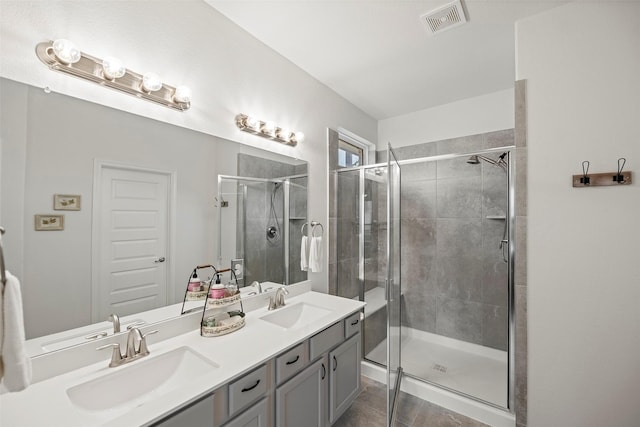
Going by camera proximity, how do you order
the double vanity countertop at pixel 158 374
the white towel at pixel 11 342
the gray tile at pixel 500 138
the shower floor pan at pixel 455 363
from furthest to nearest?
1. the gray tile at pixel 500 138
2. the shower floor pan at pixel 455 363
3. the double vanity countertop at pixel 158 374
4. the white towel at pixel 11 342

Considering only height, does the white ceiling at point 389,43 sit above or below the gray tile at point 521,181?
above

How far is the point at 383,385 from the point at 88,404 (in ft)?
6.98

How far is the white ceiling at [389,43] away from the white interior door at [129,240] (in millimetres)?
1224

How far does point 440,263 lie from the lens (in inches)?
118

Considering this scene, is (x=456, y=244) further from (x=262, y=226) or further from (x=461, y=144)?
(x=262, y=226)

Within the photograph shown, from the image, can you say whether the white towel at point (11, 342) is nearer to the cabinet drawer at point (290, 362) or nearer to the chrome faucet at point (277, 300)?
the cabinet drawer at point (290, 362)

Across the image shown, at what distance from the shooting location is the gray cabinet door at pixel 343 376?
1626 millimetres

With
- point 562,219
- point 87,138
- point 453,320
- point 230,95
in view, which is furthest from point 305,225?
point 453,320

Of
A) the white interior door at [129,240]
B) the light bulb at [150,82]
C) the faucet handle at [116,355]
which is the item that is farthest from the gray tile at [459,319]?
the light bulb at [150,82]

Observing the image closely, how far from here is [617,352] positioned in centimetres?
146

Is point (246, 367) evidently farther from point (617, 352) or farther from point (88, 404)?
point (617, 352)

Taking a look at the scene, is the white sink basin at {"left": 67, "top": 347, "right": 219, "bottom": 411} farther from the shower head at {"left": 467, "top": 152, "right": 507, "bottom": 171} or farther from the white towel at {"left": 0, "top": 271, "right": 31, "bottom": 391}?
the shower head at {"left": 467, "top": 152, "right": 507, "bottom": 171}

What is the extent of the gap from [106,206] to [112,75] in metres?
0.59

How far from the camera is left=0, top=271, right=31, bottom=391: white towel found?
24.5 inches
